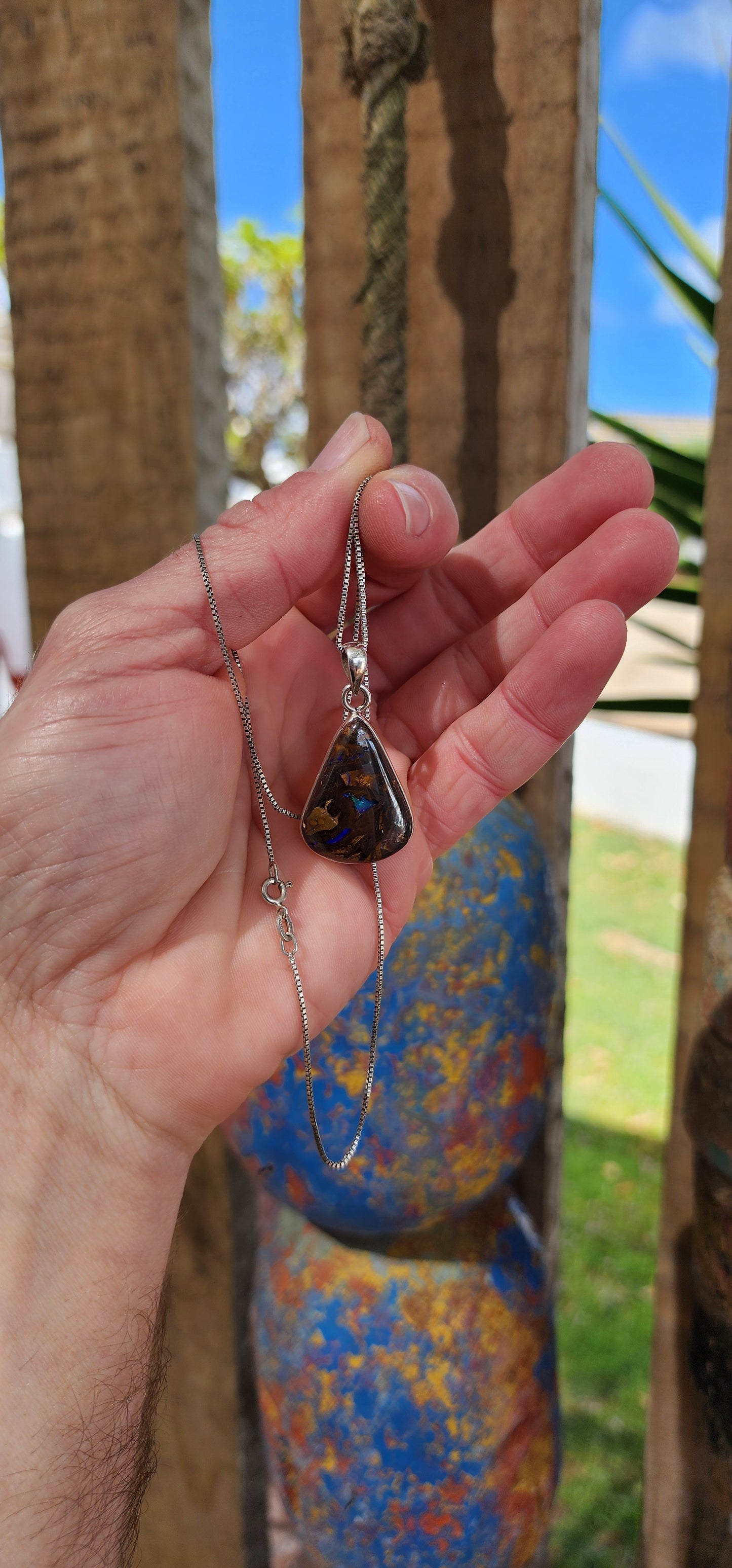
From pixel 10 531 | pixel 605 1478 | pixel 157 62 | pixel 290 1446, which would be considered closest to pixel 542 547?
pixel 157 62

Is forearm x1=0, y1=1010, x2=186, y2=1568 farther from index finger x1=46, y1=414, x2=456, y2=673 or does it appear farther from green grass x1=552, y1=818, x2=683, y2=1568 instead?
green grass x1=552, y1=818, x2=683, y2=1568

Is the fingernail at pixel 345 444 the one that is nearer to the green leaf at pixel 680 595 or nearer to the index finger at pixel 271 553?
the index finger at pixel 271 553

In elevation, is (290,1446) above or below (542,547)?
below

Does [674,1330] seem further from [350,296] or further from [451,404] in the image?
[350,296]

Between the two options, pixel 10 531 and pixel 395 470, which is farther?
pixel 10 531

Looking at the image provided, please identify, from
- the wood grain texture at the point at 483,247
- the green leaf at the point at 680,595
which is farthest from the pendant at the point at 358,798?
the green leaf at the point at 680,595

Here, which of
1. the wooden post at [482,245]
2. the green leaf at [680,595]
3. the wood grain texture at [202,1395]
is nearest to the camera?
the wooden post at [482,245]

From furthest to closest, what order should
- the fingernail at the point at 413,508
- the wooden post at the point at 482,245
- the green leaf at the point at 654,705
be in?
the green leaf at the point at 654,705 → the wooden post at the point at 482,245 → the fingernail at the point at 413,508
